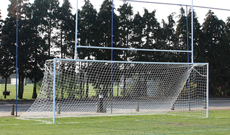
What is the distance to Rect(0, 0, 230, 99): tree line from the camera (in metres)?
26.3

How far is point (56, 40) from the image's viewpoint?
28609 mm

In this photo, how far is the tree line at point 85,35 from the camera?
26.3 metres

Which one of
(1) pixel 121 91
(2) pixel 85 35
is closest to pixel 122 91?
(1) pixel 121 91

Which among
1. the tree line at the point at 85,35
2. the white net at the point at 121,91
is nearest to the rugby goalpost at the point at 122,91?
the white net at the point at 121,91

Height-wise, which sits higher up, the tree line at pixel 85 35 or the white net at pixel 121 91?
the tree line at pixel 85 35

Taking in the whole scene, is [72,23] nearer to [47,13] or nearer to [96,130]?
[47,13]

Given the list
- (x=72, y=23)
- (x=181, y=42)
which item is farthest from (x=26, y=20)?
(x=181, y=42)

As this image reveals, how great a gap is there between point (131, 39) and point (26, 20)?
34.1 ft

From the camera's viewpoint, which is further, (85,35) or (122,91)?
(85,35)

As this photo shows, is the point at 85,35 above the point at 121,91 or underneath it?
above

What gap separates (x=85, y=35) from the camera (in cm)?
2798

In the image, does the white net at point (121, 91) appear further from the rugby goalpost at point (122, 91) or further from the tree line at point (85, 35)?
the tree line at point (85, 35)

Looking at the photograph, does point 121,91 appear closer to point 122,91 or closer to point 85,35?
point 122,91

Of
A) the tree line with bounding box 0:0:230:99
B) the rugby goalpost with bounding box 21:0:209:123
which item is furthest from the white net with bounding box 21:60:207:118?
the tree line with bounding box 0:0:230:99
